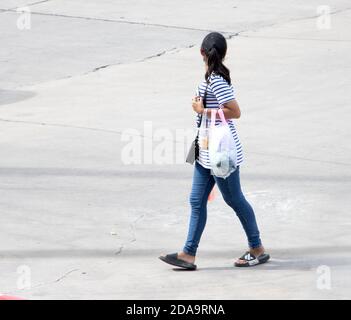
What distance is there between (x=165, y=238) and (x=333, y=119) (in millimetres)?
4332

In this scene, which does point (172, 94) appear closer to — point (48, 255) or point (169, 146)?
point (169, 146)

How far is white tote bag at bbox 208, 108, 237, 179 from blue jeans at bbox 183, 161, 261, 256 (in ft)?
0.50

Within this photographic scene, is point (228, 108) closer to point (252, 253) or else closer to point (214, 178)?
point (214, 178)

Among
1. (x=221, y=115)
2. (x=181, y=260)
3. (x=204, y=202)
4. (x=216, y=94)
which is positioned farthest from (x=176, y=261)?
(x=216, y=94)

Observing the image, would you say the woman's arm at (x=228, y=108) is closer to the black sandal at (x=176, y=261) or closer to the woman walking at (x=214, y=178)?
the woman walking at (x=214, y=178)

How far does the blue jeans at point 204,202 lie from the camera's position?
879 centimetres

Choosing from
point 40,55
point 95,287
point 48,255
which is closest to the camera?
point 95,287

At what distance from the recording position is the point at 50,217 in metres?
10.1

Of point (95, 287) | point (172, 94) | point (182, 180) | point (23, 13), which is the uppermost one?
point (23, 13)

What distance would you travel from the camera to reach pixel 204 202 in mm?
8852

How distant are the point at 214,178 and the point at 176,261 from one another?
26.9 inches

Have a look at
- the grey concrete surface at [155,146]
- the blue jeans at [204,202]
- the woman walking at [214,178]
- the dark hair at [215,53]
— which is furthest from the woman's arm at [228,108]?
the grey concrete surface at [155,146]

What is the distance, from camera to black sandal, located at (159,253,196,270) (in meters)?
8.80

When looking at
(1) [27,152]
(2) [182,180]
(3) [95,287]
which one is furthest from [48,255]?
(1) [27,152]
